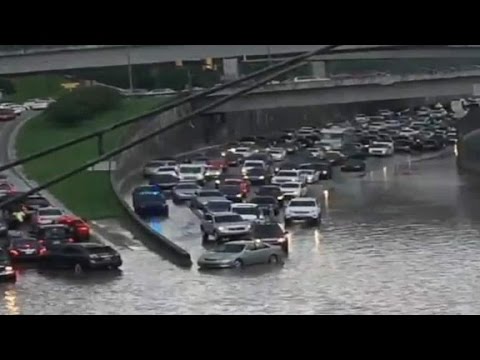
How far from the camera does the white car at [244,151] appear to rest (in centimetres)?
1544

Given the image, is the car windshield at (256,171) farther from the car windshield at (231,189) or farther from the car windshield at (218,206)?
the car windshield at (218,206)

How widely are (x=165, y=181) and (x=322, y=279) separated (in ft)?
16.8

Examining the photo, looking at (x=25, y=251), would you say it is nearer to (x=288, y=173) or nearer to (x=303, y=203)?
(x=303, y=203)

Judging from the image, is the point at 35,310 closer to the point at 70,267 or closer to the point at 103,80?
the point at 70,267

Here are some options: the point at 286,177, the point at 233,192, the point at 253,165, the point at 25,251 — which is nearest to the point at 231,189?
the point at 233,192

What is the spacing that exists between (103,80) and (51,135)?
22.9 ft

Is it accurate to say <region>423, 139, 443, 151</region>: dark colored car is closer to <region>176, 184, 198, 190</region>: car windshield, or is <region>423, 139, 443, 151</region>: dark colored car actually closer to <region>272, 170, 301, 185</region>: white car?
<region>272, 170, 301, 185</region>: white car

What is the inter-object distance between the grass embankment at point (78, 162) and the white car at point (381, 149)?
116 inches

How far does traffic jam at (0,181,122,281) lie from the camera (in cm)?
767

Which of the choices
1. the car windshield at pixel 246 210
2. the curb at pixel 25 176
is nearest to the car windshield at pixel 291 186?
the car windshield at pixel 246 210

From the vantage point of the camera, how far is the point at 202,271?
7.62m
